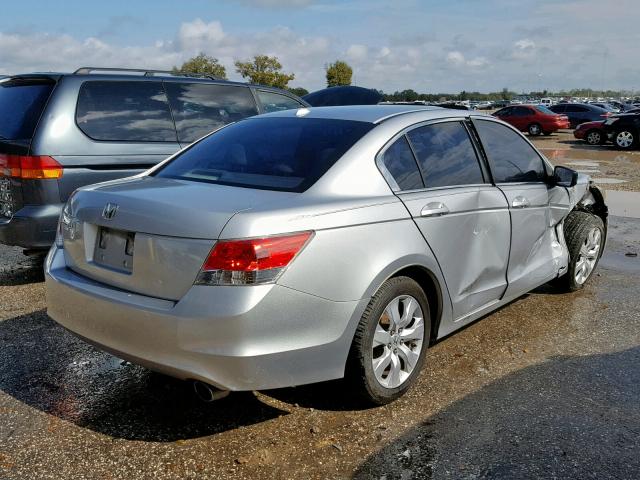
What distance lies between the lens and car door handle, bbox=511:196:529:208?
14.2 ft

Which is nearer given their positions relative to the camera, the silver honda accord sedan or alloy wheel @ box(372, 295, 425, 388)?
the silver honda accord sedan

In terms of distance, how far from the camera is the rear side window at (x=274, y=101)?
24.4 ft

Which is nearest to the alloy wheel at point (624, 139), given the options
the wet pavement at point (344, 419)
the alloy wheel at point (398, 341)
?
the wet pavement at point (344, 419)

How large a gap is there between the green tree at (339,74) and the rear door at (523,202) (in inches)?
2846

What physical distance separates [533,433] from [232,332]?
1.64m

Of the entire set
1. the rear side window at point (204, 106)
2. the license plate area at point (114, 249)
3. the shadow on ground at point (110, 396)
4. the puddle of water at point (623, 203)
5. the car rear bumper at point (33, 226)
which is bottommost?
the puddle of water at point (623, 203)

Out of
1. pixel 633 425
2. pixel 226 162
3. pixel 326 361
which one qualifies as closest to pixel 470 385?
pixel 633 425

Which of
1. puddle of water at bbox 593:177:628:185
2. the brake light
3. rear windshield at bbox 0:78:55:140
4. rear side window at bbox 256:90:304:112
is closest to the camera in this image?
A: the brake light

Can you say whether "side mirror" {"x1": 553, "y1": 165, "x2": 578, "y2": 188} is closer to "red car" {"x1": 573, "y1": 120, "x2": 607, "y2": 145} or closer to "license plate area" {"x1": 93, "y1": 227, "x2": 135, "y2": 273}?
"license plate area" {"x1": 93, "y1": 227, "x2": 135, "y2": 273}

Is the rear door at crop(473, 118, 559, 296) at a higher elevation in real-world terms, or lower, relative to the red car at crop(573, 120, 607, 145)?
higher

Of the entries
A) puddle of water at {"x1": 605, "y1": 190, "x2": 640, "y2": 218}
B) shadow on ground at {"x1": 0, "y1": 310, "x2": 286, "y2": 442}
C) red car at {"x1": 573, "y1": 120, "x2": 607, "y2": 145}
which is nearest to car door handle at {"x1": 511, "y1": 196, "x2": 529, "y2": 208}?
shadow on ground at {"x1": 0, "y1": 310, "x2": 286, "y2": 442}

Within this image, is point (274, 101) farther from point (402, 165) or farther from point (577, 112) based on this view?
point (577, 112)

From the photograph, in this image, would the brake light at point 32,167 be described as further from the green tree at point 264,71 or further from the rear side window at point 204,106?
the green tree at point 264,71

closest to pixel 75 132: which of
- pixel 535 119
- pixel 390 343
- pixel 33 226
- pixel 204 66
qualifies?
pixel 33 226
